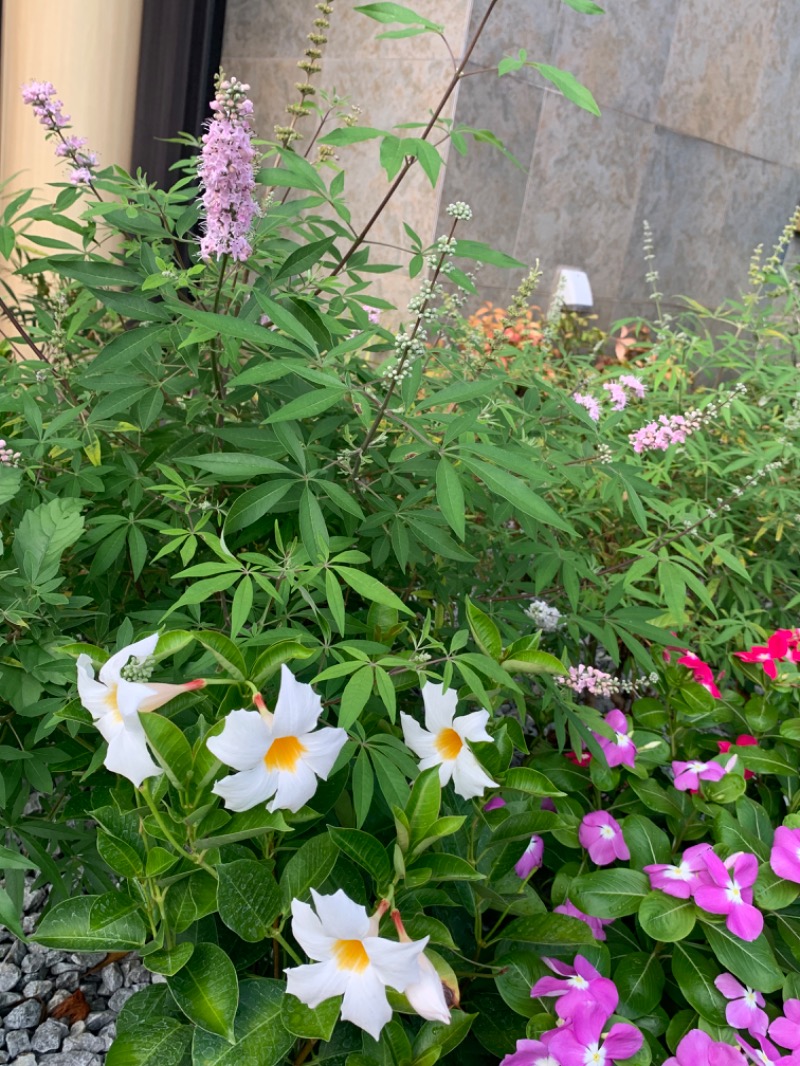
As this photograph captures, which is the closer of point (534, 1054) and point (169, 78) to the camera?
point (534, 1054)

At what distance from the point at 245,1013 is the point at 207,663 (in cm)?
37

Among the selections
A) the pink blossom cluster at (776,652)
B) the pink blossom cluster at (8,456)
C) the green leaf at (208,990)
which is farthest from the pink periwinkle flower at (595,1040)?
the pink blossom cluster at (8,456)

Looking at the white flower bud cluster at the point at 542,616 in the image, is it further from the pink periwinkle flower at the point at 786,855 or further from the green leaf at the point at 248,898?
the green leaf at the point at 248,898

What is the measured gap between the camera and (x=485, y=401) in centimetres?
149

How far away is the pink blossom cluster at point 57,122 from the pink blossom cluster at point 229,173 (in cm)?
33

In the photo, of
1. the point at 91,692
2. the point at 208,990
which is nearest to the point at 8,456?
the point at 91,692

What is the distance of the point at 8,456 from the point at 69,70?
96.2 inches

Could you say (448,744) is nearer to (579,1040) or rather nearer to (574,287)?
(579,1040)

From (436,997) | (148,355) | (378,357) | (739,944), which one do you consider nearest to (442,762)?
(436,997)

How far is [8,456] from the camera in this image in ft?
3.91

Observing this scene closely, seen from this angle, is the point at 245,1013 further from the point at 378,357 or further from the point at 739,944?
the point at 378,357

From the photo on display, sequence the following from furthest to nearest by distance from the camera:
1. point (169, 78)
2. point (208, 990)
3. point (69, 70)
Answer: point (169, 78) < point (69, 70) < point (208, 990)

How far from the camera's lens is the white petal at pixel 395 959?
2.57 ft

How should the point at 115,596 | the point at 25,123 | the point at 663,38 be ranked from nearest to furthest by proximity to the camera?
the point at 115,596, the point at 25,123, the point at 663,38
